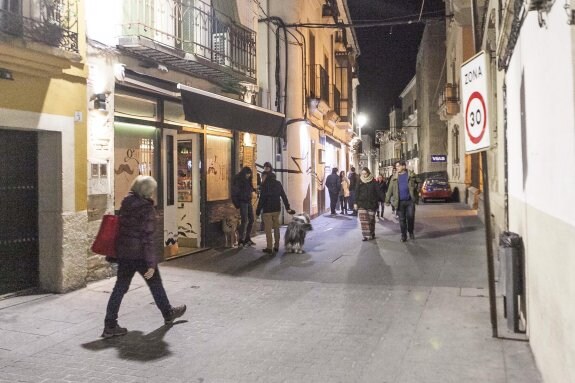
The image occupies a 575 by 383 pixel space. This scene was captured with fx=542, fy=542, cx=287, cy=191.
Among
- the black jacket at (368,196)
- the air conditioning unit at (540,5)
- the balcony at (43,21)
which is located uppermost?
the balcony at (43,21)

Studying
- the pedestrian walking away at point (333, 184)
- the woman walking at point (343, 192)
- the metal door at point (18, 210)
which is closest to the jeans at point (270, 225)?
the metal door at point (18, 210)

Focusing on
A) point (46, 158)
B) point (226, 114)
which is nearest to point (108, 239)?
point (46, 158)

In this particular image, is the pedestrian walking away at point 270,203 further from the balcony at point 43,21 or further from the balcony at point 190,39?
the balcony at point 43,21

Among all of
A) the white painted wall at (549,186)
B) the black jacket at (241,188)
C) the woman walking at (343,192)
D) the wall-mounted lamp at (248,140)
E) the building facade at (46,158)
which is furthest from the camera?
the woman walking at (343,192)

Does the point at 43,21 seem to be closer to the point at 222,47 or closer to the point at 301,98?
the point at 222,47

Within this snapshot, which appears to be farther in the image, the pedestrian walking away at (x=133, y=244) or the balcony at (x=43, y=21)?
the balcony at (x=43, y=21)

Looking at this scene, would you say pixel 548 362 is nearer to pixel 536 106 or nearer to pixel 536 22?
pixel 536 106

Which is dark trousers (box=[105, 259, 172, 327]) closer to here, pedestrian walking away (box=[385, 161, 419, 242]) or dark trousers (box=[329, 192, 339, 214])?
pedestrian walking away (box=[385, 161, 419, 242])

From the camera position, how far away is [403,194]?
41.0 ft

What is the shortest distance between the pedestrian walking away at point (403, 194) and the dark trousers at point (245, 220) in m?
3.35

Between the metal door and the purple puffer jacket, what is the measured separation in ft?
7.73

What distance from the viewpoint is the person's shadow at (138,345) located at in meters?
5.29

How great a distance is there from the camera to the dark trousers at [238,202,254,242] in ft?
38.3

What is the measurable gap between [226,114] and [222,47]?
6.13 feet
